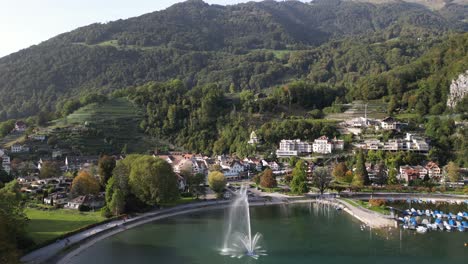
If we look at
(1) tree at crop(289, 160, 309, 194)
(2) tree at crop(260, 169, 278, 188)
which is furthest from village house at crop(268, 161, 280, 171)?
(1) tree at crop(289, 160, 309, 194)

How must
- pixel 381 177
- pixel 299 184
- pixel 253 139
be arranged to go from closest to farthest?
pixel 299 184 → pixel 381 177 → pixel 253 139

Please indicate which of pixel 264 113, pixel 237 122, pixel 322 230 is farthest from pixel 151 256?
pixel 264 113

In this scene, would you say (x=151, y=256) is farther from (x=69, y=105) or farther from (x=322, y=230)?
(x=69, y=105)

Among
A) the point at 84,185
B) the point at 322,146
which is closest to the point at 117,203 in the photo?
the point at 84,185

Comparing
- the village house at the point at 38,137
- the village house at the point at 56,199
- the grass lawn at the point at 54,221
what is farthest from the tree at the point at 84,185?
the village house at the point at 38,137

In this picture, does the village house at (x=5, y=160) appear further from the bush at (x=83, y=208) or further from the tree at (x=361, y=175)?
the tree at (x=361, y=175)

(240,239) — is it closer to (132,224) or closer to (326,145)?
(132,224)
